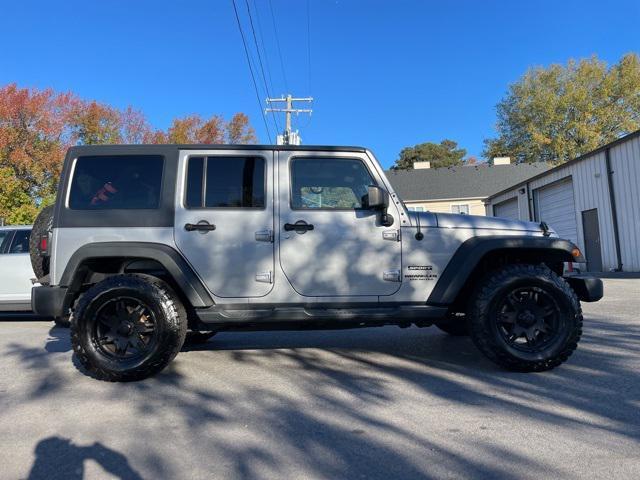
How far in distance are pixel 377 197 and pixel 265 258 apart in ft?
3.72

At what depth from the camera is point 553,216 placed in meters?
20.9

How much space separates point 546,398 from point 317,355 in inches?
95.8

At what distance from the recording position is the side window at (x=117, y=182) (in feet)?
15.1

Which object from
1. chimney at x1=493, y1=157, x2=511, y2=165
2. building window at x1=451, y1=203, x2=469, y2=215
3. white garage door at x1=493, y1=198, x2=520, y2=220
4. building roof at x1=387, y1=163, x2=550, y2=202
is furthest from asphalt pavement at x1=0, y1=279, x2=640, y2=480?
chimney at x1=493, y1=157, x2=511, y2=165

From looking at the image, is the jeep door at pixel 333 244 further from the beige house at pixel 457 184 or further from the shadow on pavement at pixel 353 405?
the beige house at pixel 457 184

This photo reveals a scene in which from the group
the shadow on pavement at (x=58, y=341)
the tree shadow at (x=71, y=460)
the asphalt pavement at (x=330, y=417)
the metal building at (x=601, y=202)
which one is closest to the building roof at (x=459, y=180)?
the metal building at (x=601, y=202)

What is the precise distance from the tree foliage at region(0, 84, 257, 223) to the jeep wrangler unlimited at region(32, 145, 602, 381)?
20228 millimetres

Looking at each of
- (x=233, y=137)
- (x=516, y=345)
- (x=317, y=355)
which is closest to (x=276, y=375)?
(x=317, y=355)

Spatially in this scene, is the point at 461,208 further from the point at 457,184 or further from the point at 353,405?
the point at 353,405

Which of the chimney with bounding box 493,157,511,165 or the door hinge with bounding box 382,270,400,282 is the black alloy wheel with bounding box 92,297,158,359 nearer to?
the door hinge with bounding box 382,270,400,282

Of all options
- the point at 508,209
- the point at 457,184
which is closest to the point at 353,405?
the point at 508,209

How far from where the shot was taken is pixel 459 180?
37.0 meters

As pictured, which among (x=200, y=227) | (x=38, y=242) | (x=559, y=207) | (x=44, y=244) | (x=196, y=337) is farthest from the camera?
(x=559, y=207)

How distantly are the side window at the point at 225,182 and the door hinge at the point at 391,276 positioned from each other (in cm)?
127
